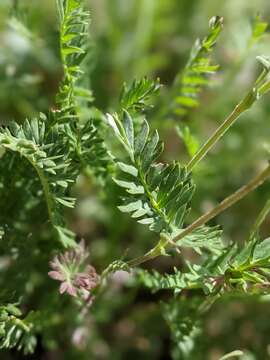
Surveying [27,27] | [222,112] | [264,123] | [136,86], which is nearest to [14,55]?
[27,27]

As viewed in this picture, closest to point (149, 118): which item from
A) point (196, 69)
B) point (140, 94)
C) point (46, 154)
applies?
point (196, 69)

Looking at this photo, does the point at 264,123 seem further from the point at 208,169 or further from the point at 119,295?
the point at 119,295

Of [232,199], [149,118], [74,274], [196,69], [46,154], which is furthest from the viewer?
[149,118]

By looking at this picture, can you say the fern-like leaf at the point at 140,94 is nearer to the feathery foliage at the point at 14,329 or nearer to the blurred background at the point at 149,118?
the blurred background at the point at 149,118

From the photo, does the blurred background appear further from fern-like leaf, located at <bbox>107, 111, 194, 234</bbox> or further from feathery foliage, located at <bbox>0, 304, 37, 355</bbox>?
fern-like leaf, located at <bbox>107, 111, 194, 234</bbox>

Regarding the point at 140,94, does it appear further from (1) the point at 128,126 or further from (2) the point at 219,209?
(2) the point at 219,209

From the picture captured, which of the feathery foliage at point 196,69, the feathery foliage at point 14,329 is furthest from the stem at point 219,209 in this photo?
the feathery foliage at point 196,69
